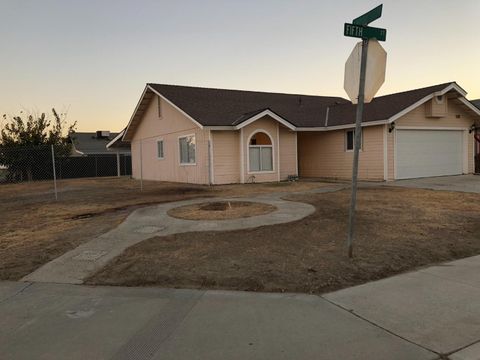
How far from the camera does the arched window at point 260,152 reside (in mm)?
20000

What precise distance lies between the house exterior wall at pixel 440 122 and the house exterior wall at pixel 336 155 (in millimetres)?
489

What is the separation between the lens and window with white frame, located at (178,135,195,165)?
2042 cm

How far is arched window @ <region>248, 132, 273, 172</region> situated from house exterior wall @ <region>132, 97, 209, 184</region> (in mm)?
2294

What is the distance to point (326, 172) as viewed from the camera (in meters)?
22.8

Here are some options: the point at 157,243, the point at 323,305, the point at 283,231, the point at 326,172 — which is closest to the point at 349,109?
the point at 326,172

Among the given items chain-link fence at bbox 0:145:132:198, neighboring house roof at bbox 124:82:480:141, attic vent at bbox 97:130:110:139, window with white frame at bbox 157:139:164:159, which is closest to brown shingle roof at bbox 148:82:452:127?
neighboring house roof at bbox 124:82:480:141

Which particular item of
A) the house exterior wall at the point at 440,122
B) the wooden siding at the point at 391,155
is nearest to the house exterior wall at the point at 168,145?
the wooden siding at the point at 391,155

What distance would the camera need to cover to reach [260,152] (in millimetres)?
20203

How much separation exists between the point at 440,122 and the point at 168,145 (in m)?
14.5

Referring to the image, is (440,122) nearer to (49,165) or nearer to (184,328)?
(184,328)

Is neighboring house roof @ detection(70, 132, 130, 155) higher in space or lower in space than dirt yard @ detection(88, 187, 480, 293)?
higher

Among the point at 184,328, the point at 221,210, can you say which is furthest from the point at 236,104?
the point at 184,328

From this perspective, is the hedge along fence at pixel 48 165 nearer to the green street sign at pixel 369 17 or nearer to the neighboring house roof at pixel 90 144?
the neighboring house roof at pixel 90 144

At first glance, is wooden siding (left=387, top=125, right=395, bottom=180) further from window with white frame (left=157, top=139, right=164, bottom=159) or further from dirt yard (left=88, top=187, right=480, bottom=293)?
window with white frame (left=157, top=139, right=164, bottom=159)
